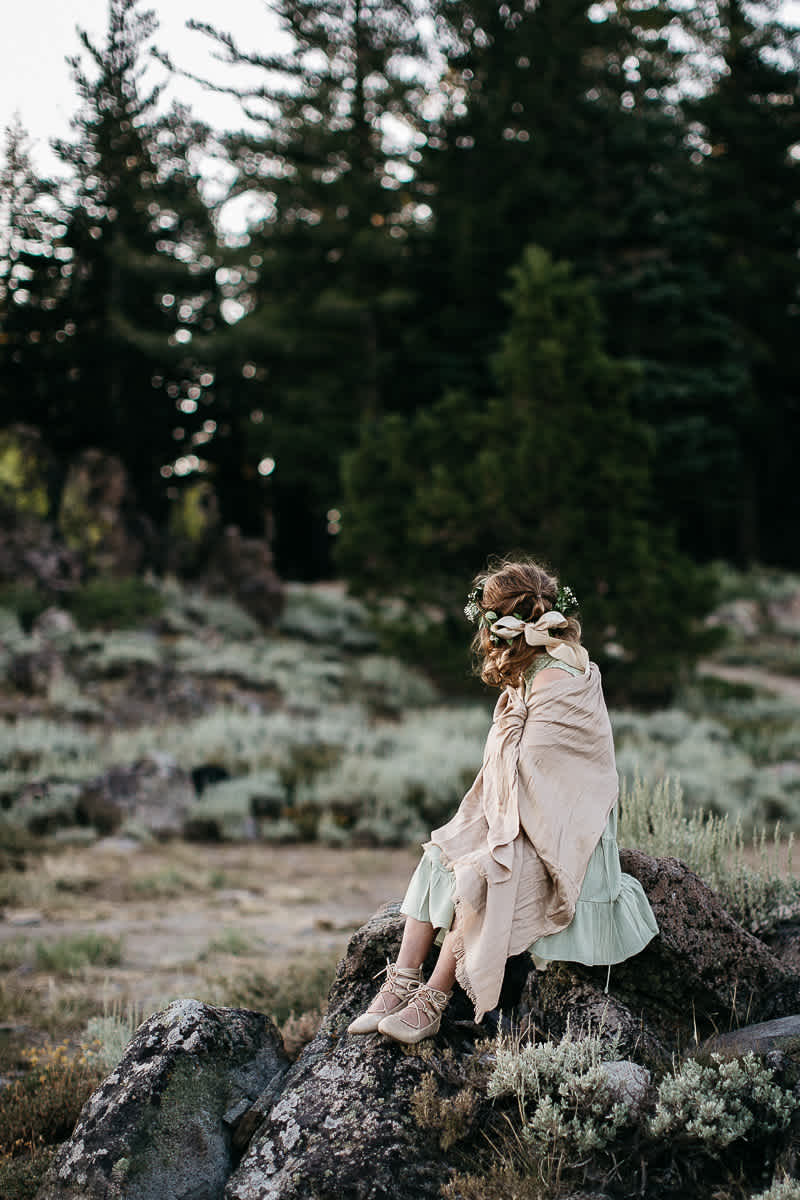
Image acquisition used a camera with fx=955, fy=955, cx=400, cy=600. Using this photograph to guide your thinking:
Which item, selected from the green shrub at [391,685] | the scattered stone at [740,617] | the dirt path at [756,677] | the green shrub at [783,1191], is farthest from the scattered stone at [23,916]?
the scattered stone at [740,617]

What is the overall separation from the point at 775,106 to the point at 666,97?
9.28 feet

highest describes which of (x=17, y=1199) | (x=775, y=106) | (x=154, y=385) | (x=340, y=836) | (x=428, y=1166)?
(x=775, y=106)

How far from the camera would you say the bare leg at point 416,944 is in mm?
3203

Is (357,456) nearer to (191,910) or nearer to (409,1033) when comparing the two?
(191,910)

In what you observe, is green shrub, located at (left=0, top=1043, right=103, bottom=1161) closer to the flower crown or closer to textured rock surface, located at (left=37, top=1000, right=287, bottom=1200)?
textured rock surface, located at (left=37, top=1000, right=287, bottom=1200)

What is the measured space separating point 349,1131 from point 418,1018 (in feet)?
1.29

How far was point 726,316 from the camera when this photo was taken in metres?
24.5

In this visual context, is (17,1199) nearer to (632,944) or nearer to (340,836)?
(632,944)

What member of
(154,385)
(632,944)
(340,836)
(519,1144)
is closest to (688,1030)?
(632,944)

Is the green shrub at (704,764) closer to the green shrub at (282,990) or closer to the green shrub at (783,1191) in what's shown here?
the green shrub at (282,990)

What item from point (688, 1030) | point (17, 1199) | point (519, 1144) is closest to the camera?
point (519, 1144)

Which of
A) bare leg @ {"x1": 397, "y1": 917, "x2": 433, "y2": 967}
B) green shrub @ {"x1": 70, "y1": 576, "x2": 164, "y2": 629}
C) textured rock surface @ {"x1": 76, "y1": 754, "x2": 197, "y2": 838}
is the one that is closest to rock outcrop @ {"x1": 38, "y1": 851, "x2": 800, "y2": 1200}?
bare leg @ {"x1": 397, "y1": 917, "x2": 433, "y2": 967}

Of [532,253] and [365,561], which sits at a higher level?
[532,253]

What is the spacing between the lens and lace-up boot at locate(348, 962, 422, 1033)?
313cm
